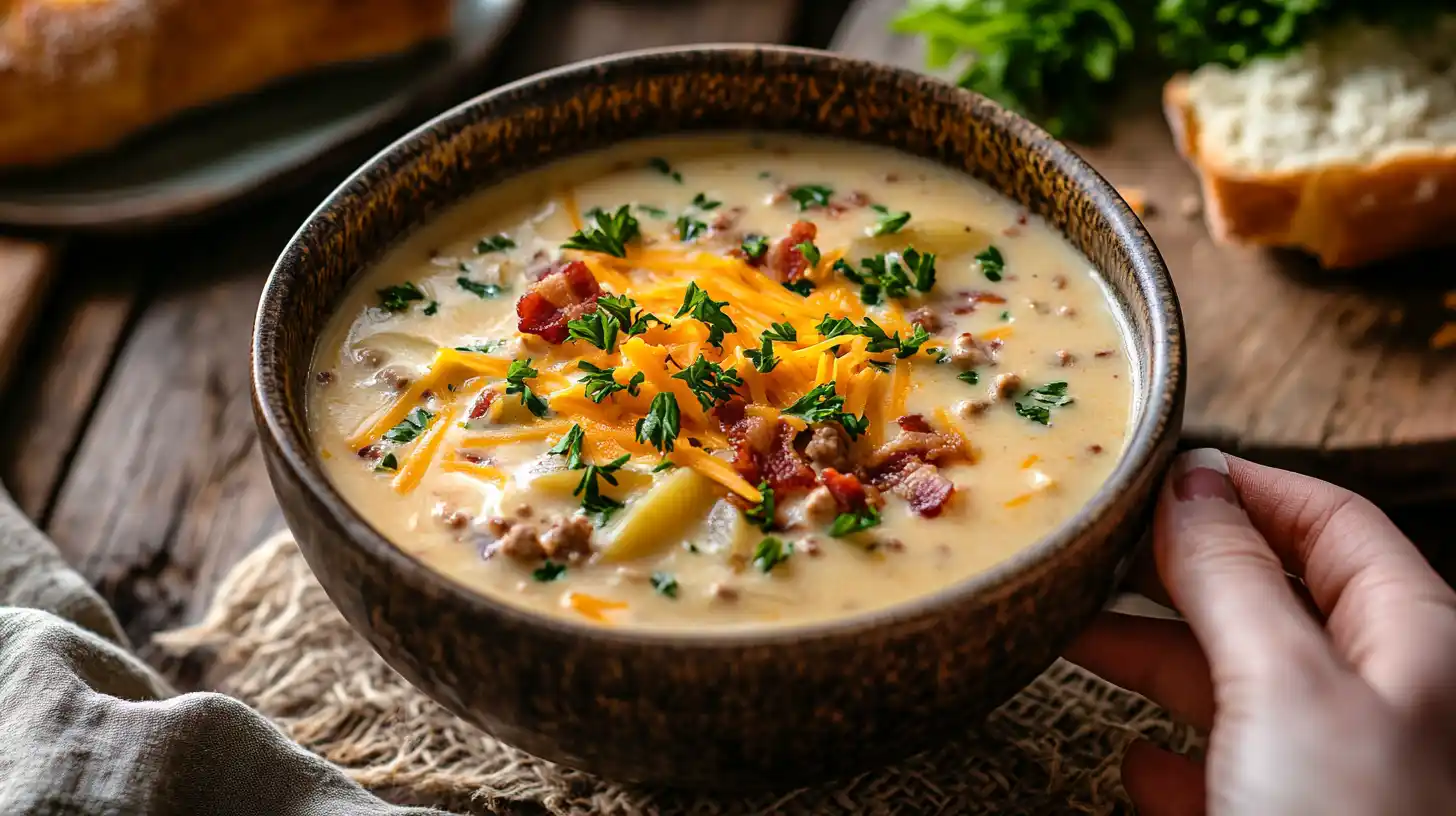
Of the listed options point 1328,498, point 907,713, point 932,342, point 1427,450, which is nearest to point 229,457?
point 932,342

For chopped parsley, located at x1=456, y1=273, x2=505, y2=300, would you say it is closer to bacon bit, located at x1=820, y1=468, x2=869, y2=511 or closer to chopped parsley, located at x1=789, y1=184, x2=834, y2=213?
chopped parsley, located at x1=789, y1=184, x2=834, y2=213

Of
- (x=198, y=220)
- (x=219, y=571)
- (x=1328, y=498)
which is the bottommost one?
(x=219, y=571)

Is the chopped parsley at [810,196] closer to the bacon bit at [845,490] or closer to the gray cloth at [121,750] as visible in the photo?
the bacon bit at [845,490]

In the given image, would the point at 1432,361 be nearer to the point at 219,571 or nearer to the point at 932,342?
the point at 932,342

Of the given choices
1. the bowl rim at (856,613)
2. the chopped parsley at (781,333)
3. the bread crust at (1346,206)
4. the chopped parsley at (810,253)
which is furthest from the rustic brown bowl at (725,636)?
the bread crust at (1346,206)

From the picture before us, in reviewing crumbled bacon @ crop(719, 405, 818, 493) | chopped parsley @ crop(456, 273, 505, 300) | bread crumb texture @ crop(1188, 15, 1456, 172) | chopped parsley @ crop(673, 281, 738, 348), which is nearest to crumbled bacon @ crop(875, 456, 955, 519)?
crumbled bacon @ crop(719, 405, 818, 493)
